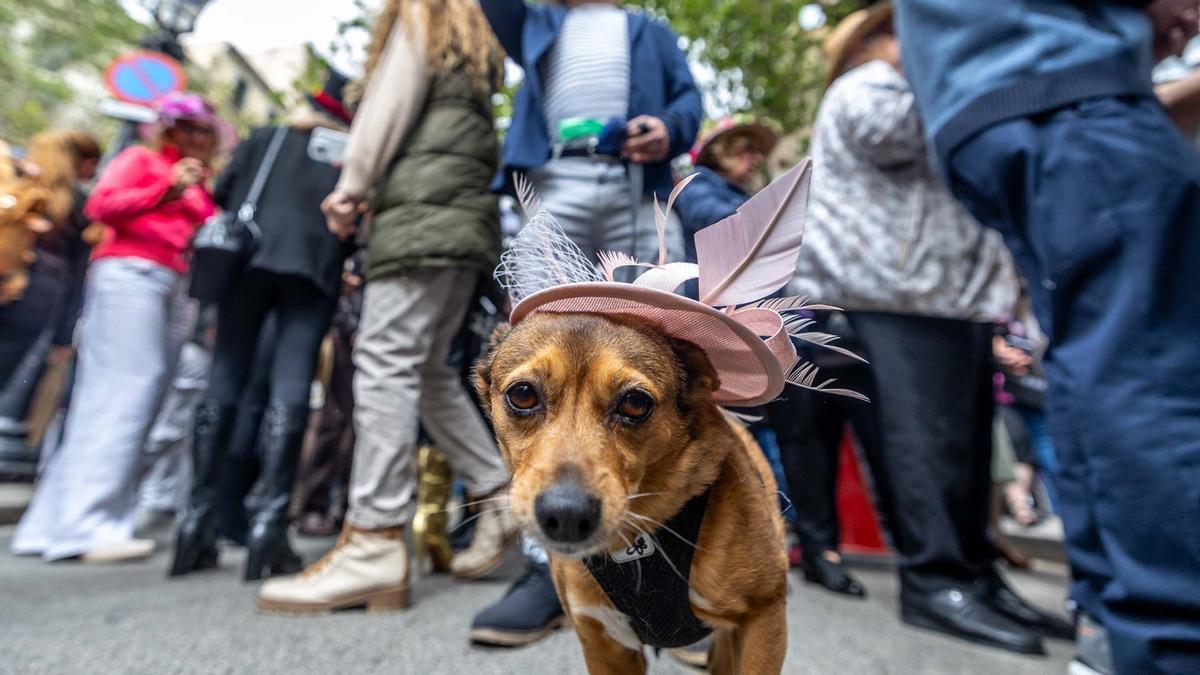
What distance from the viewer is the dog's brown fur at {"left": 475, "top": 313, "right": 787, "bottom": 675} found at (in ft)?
3.86

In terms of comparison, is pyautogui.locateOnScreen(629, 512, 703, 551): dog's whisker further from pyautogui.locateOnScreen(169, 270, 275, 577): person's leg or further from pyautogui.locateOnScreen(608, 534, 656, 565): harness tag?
pyautogui.locateOnScreen(169, 270, 275, 577): person's leg

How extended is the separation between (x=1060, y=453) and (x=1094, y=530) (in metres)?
0.23

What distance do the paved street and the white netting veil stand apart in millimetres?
1250

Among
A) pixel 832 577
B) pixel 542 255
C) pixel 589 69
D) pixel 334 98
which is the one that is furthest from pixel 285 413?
pixel 832 577

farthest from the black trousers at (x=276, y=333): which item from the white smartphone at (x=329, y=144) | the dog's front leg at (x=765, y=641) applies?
the dog's front leg at (x=765, y=641)

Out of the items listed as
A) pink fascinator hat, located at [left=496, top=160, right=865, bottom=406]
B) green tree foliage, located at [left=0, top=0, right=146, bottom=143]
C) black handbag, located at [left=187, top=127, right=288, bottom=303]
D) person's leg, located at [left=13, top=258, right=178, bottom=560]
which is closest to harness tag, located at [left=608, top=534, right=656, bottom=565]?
pink fascinator hat, located at [left=496, top=160, right=865, bottom=406]

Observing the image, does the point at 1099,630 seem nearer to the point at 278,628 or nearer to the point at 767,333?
the point at 767,333

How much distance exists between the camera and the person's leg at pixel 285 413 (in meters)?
2.85

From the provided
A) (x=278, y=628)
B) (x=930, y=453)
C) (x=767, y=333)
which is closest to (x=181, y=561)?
Answer: (x=278, y=628)

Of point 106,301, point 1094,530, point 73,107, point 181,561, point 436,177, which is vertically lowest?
point 181,561

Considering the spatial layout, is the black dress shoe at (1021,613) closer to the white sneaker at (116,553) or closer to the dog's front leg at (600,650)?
the dog's front leg at (600,650)

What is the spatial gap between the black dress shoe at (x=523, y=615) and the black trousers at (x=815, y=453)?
1356mm

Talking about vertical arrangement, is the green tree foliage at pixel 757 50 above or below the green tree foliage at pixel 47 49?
below

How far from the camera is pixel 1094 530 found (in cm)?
184
